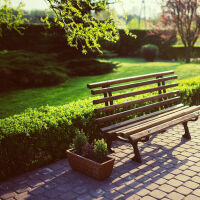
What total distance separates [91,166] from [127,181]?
0.58 metres

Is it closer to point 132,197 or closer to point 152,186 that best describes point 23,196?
point 132,197

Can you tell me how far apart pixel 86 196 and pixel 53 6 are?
4415 mm

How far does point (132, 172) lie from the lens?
4.06 meters

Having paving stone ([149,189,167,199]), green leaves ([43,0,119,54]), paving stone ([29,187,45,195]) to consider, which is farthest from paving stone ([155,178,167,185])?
green leaves ([43,0,119,54])

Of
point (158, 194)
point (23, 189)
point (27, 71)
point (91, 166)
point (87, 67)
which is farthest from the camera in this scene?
point (87, 67)

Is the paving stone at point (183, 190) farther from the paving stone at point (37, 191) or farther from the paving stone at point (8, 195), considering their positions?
the paving stone at point (8, 195)

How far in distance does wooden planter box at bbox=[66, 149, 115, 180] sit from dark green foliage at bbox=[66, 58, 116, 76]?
9.54 m

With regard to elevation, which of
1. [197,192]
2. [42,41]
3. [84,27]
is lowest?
[197,192]

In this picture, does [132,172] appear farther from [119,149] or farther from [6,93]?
[6,93]

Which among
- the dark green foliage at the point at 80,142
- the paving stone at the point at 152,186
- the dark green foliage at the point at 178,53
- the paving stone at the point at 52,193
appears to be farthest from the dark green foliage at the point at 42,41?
the dark green foliage at the point at 178,53

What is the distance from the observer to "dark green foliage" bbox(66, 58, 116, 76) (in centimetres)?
1346

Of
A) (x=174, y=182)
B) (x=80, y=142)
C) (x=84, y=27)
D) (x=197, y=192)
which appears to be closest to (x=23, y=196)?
(x=80, y=142)

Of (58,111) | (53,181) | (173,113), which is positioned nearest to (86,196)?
(53,181)

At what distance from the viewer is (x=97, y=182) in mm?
3814
